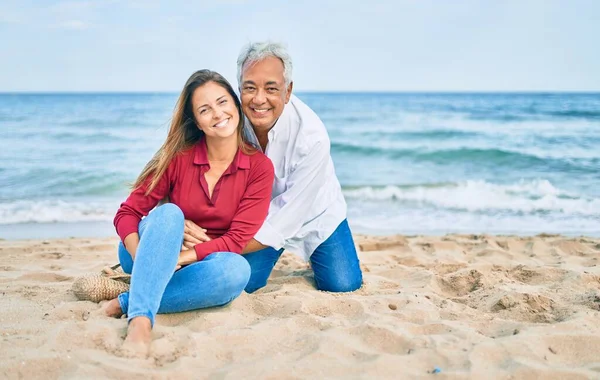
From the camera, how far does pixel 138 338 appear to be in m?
2.78

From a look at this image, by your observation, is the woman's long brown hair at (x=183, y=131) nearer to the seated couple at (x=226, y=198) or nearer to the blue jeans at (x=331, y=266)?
the seated couple at (x=226, y=198)

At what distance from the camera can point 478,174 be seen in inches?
460

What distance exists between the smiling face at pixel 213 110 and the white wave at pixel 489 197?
5553 millimetres

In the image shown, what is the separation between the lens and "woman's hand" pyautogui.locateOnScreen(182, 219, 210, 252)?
3.39 meters

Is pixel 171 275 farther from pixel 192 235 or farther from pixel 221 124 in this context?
pixel 221 124

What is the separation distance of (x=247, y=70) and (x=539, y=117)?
20.4 m

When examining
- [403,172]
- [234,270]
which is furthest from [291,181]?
[403,172]

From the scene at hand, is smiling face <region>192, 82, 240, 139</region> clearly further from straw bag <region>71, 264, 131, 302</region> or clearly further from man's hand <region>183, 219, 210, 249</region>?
straw bag <region>71, 264, 131, 302</region>

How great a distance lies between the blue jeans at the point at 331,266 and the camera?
4.01 metres

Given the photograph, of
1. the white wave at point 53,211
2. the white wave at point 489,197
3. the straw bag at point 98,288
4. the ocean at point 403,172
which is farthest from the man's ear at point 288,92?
the white wave at point 489,197

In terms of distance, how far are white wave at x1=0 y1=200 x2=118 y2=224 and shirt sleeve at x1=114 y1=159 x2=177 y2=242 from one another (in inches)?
175

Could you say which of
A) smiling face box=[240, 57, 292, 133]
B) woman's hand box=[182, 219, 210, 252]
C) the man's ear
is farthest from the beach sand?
the man's ear

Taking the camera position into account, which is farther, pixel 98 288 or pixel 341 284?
pixel 341 284

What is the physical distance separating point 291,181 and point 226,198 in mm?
529
